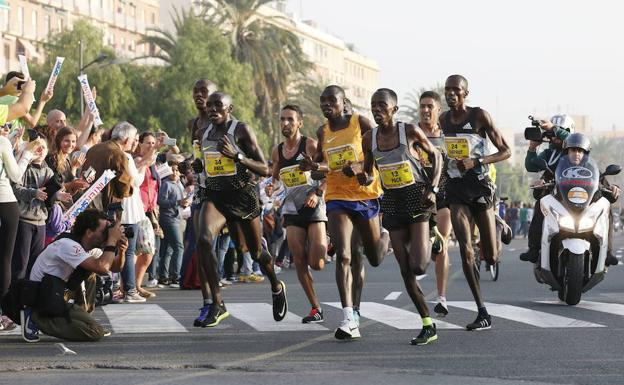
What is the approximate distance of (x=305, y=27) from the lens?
148m

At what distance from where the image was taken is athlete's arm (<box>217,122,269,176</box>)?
43.0 feet

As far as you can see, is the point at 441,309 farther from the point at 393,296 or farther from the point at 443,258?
the point at 393,296

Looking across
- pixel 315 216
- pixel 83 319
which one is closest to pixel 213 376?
pixel 83 319

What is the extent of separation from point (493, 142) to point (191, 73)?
52587 millimetres

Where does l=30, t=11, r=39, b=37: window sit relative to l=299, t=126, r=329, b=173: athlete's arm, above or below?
above

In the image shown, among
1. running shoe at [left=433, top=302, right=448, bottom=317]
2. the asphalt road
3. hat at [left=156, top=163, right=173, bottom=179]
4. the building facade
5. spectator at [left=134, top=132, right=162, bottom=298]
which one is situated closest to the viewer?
the asphalt road

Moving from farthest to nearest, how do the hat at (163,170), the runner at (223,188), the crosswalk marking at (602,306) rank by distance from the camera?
the hat at (163,170) → the crosswalk marking at (602,306) → the runner at (223,188)

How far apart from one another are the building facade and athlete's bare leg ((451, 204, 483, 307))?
209ft

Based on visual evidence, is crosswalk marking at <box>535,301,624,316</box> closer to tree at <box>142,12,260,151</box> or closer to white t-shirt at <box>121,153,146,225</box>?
white t-shirt at <box>121,153,146,225</box>

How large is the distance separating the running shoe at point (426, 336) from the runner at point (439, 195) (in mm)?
2422

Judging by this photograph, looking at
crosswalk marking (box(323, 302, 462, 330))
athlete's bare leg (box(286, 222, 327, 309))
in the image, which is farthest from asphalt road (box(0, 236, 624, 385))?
athlete's bare leg (box(286, 222, 327, 309))

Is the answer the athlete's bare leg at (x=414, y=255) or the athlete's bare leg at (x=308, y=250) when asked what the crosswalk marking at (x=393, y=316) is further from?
the athlete's bare leg at (x=414, y=255)

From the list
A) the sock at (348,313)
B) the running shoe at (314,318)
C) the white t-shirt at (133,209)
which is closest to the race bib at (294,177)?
the running shoe at (314,318)

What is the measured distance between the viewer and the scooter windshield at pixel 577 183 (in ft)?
50.9
